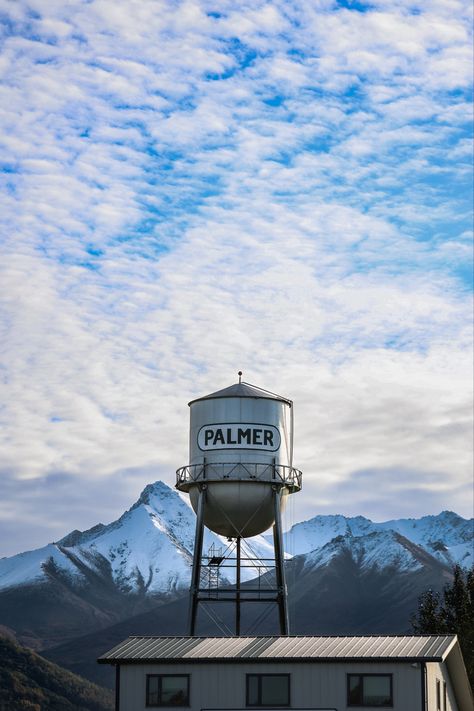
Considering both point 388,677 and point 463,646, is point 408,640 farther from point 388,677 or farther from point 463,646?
point 463,646

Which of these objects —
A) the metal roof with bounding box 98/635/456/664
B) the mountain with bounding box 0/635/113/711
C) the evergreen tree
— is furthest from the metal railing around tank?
the mountain with bounding box 0/635/113/711

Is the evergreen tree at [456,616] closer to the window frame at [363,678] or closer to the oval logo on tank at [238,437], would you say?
the oval logo on tank at [238,437]

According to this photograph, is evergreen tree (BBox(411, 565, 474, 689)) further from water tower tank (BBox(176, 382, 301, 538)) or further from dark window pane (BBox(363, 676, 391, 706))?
dark window pane (BBox(363, 676, 391, 706))

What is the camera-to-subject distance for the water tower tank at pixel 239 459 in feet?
210

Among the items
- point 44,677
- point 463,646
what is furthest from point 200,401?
point 44,677

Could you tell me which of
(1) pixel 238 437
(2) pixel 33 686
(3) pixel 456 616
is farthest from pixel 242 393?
(2) pixel 33 686

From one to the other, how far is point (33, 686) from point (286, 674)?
13871cm

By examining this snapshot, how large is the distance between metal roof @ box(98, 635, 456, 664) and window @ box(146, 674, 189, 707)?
0.72 m

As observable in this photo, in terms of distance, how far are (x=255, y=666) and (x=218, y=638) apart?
3353 millimetres

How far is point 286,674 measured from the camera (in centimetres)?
5091

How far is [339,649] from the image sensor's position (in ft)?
169

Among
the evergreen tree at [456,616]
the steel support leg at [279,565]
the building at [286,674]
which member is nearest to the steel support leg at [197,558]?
the steel support leg at [279,565]

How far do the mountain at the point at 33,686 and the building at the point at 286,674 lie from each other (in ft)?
394

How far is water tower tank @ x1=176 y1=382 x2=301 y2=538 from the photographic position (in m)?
63.9
